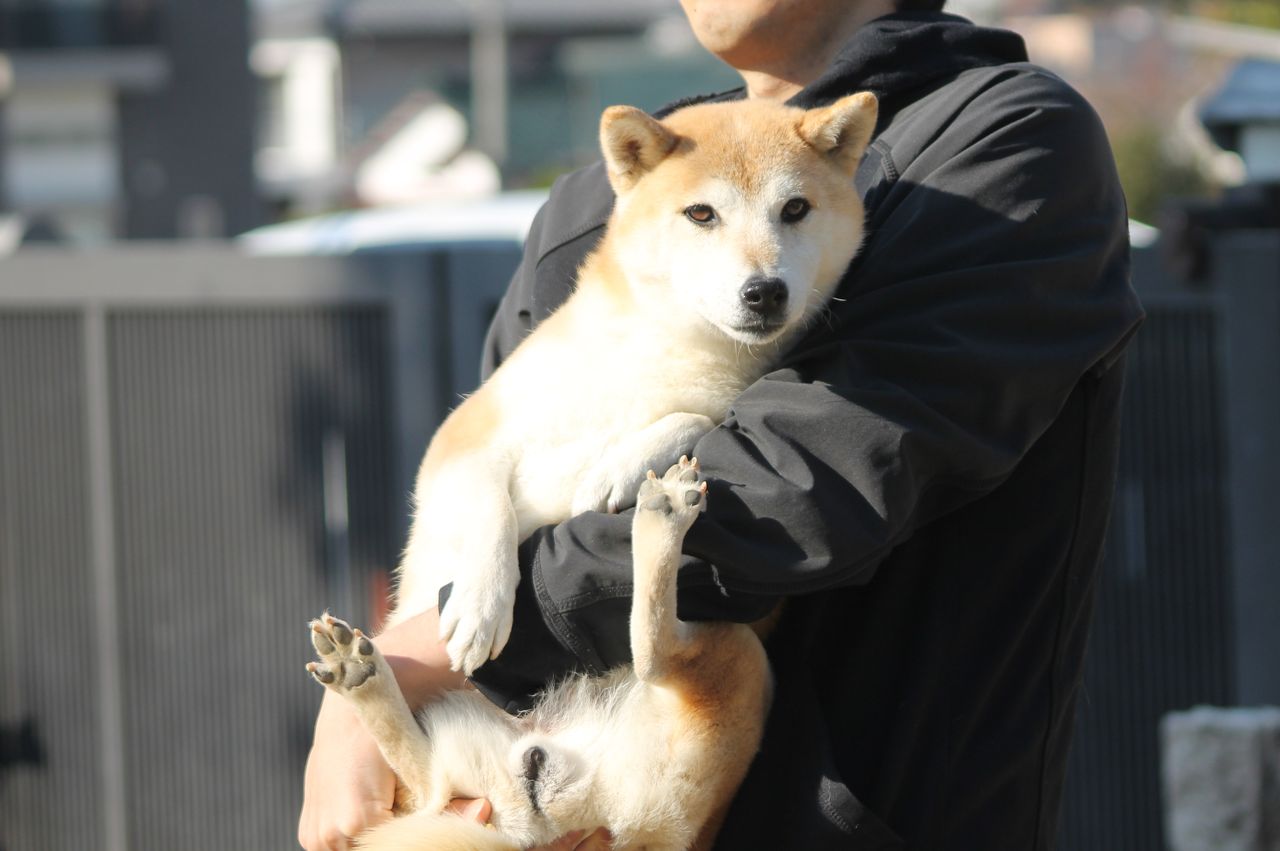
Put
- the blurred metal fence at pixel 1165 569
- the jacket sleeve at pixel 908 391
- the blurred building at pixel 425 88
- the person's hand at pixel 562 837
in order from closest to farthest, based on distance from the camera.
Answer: the jacket sleeve at pixel 908 391, the person's hand at pixel 562 837, the blurred metal fence at pixel 1165 569, the blurred building at pixel 425 88

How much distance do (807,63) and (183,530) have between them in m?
3.88

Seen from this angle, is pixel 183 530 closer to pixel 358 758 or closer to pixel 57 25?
pixel 358 758

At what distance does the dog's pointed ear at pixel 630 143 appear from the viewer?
2715 mm

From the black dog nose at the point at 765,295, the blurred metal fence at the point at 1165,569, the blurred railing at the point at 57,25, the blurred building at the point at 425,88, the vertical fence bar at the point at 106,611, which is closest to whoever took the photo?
the black dog nose at the point at 765,295

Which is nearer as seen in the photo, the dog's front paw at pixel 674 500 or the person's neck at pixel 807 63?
the dog's front paw at pixel 674 500

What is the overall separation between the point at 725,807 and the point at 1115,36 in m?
40.4

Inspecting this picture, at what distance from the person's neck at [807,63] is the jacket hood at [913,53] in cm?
18

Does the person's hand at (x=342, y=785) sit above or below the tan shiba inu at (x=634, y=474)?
below

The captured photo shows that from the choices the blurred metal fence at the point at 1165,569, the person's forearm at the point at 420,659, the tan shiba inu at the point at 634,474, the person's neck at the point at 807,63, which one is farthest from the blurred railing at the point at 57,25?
the person's forearm at the point at 420,659

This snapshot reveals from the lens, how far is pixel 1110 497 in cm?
240

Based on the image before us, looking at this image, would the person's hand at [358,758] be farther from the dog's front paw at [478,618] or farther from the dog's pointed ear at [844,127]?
the dog's pointed ear at [844,127]

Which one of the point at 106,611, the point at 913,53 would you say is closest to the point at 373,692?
the point at 913,53

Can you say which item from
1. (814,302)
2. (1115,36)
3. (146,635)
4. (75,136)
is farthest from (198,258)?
(1115,36)

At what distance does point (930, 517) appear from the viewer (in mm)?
2223
